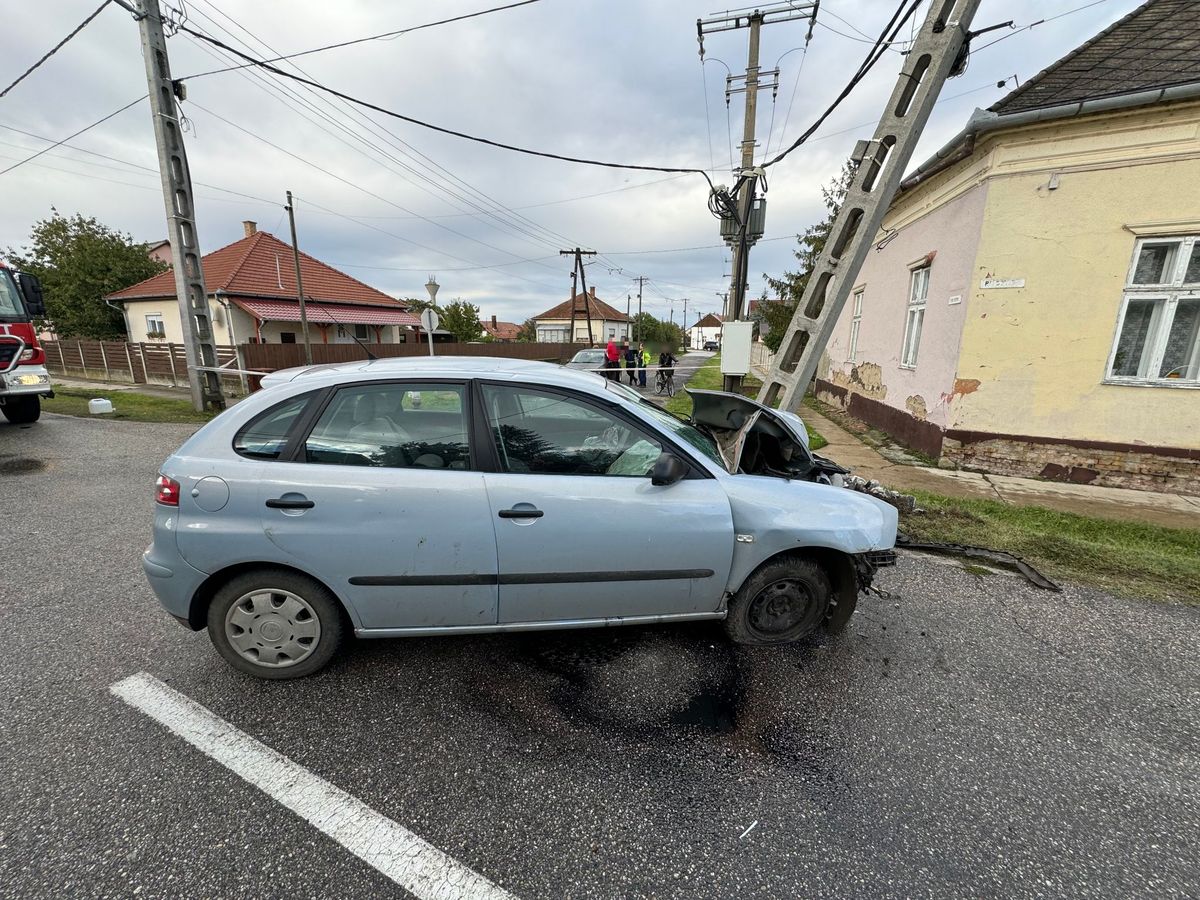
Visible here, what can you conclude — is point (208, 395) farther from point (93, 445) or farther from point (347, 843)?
point (347, 843)

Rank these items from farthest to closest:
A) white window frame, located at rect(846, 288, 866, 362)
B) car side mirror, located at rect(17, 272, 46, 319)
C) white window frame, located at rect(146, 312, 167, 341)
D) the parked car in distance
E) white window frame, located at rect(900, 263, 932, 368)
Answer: white window frame, located at rect(146, 312, 167, 341), the parked car in distance, white window frame, located at rect(846, 288, 866, 362), white window frame, located at rect(900, 263, 932, 368), car side mirror, located at rect(17, 272, 46, 319)

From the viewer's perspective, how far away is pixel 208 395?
1098cm

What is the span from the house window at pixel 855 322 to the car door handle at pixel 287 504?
12526 mm

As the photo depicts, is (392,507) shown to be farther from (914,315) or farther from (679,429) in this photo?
(914,315)

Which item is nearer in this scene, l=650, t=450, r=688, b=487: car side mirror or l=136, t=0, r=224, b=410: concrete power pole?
l=650, t=450, r=688, b=487: car side mirror

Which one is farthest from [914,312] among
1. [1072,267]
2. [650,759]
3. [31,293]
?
[31,293]

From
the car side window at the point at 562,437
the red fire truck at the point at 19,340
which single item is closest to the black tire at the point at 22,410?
the red fire truck at the point at 19,340

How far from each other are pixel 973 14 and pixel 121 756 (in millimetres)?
8289

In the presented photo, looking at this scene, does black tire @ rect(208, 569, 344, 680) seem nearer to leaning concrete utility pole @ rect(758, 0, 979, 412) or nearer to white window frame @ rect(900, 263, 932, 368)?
leaning concrete utility pole @ rect(758, 0, 979, 412)

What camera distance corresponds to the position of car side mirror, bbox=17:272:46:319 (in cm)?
808

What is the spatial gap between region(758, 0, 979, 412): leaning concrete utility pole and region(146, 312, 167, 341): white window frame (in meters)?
27.0

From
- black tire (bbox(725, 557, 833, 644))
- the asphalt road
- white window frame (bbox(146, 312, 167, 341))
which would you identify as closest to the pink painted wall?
the asphalt road

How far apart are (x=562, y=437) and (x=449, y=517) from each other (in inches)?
26.2

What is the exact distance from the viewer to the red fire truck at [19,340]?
25.8 ft
